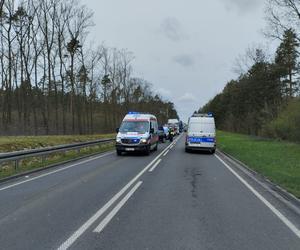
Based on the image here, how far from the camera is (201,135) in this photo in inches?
1145

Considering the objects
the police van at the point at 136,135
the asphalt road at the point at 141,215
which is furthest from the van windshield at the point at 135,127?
the asphalt road at the point at 141,215

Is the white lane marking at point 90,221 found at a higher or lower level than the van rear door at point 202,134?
lower

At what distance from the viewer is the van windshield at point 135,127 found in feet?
89.6

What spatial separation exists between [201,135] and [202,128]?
1.97 feet

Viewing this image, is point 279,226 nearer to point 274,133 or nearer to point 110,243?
point 110,243

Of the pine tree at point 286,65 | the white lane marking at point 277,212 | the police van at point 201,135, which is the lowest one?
the white lane marking at point 277,212

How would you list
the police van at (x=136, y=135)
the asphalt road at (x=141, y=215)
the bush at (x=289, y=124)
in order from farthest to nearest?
the bush at (x=289, y=124)
the police van at (x=136, y=135)
the asphalt road at (x=141, y=215)

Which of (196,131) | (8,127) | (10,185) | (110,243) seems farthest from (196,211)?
(8,127)

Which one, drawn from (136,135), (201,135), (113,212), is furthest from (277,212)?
(201,135)

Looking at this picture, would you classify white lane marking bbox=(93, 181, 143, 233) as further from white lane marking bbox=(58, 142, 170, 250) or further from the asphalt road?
white lane marking bbox=(58, 142, 170, 250)

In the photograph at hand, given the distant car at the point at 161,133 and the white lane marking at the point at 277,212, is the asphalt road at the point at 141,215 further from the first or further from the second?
the distant car at the point at 161,133

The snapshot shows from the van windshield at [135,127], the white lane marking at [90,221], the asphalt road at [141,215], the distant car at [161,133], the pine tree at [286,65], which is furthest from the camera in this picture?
the pine tree at [286,65]

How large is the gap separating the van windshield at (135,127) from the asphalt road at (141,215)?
12535 mm

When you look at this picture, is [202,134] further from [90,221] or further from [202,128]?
[90,221]
